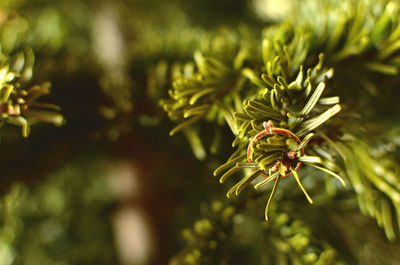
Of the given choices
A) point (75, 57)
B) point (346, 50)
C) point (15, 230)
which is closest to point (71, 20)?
point (75, 57)

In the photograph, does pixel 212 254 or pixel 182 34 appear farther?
pixel 182 34

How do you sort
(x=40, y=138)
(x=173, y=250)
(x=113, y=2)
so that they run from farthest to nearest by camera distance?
1. (x=113, y=2)
2. (x=173, y=250)
3. (x=40, y=138)

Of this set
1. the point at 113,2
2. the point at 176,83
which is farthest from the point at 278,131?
the point at 113,2

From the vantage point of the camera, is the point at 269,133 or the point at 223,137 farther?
the point at 223,137

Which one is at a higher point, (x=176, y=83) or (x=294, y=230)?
(x=176, y=83)

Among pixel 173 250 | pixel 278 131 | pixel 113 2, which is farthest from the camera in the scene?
pixel 113 2

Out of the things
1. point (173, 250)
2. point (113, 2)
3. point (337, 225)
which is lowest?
point (173, 250)

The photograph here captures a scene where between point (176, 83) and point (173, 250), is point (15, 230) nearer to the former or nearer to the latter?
point (173, 250)

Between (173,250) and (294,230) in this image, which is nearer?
(294,230)

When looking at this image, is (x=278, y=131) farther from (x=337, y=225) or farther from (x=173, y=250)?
(x=173, y=250)
